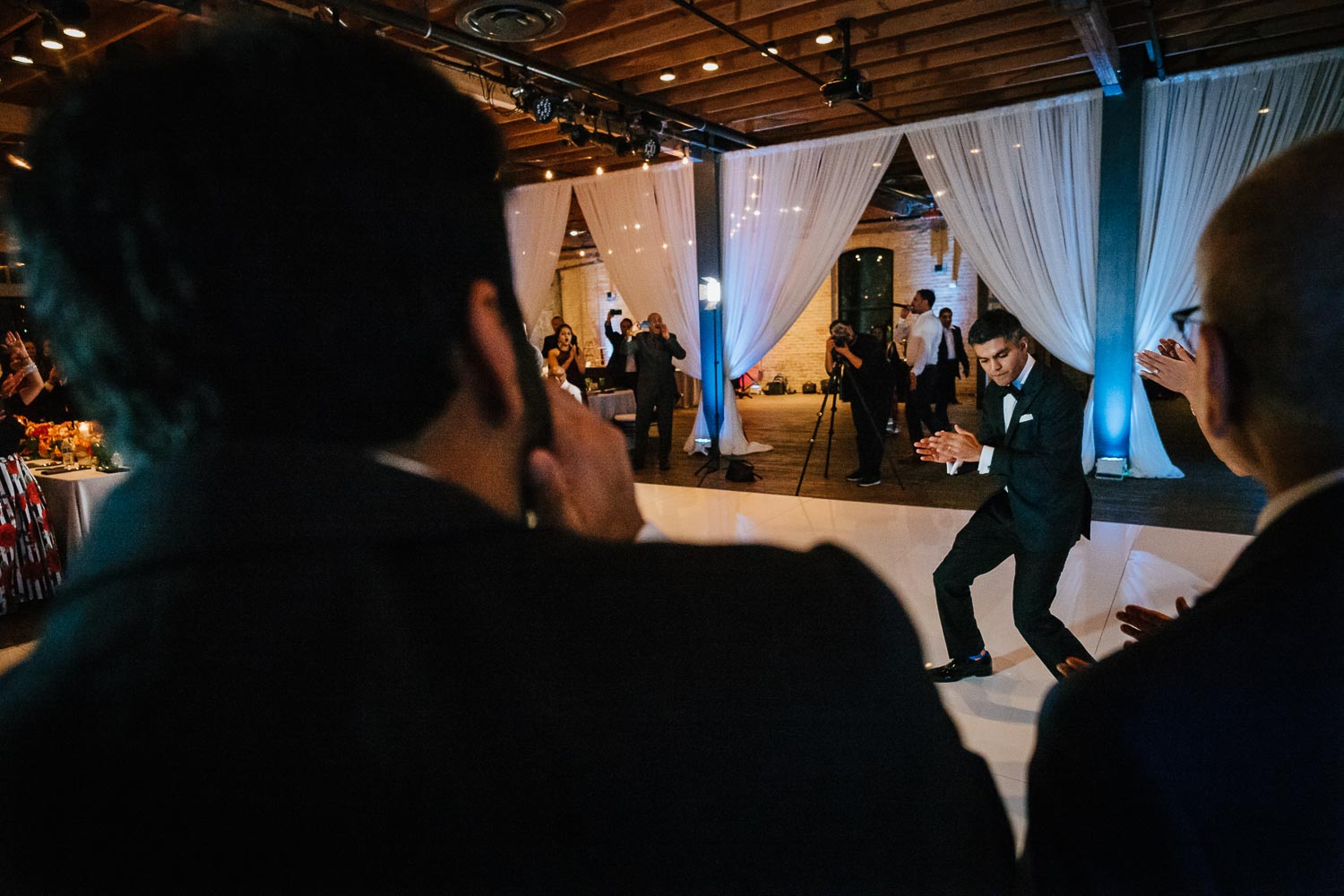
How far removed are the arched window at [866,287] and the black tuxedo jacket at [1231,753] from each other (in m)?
14.4

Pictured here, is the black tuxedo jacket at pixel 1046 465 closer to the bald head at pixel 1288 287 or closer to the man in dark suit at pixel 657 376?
the bald head at pixel 1288 287

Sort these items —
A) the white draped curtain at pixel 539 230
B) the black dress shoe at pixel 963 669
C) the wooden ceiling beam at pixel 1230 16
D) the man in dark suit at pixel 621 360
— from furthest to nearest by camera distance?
1. the white draped curtain at pixel 539 230
2. the man in dark suit at pixel 621 360
3. the wooden ceiling beam at pixel 1230 16
4. the black dress shoe at pixel 963 669

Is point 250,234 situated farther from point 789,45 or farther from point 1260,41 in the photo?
point 1260,41

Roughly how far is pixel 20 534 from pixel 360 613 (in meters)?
4.80

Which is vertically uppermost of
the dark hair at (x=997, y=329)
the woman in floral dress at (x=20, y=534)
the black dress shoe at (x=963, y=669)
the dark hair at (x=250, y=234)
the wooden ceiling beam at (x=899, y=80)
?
the wooden ceiling beam at (x=899, y=80)

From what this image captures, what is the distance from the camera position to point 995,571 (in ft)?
13.9

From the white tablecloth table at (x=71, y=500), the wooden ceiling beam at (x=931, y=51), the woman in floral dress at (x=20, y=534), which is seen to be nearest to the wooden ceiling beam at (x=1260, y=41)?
the wooden ceiling beam at (x=931, y=51)

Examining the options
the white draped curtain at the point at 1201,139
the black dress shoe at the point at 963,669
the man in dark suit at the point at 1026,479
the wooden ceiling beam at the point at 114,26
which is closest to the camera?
the man in dark suit at the point at 1026,479

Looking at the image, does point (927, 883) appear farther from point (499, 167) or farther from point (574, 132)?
point (574, 132)

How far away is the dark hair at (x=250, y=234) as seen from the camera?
417mm

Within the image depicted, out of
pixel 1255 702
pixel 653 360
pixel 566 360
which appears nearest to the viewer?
pixel 1255 702

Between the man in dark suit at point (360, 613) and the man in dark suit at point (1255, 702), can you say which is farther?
the man in dark suit at point (1255, 702)

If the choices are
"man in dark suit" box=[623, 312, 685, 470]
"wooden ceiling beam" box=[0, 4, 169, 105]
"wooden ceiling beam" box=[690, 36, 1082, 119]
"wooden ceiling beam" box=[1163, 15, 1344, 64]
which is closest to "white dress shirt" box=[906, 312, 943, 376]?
"wooden ceiling beam" box=[690, 36, 1082, 119]

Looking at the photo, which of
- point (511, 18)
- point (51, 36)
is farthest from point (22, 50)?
point (511, 18)
